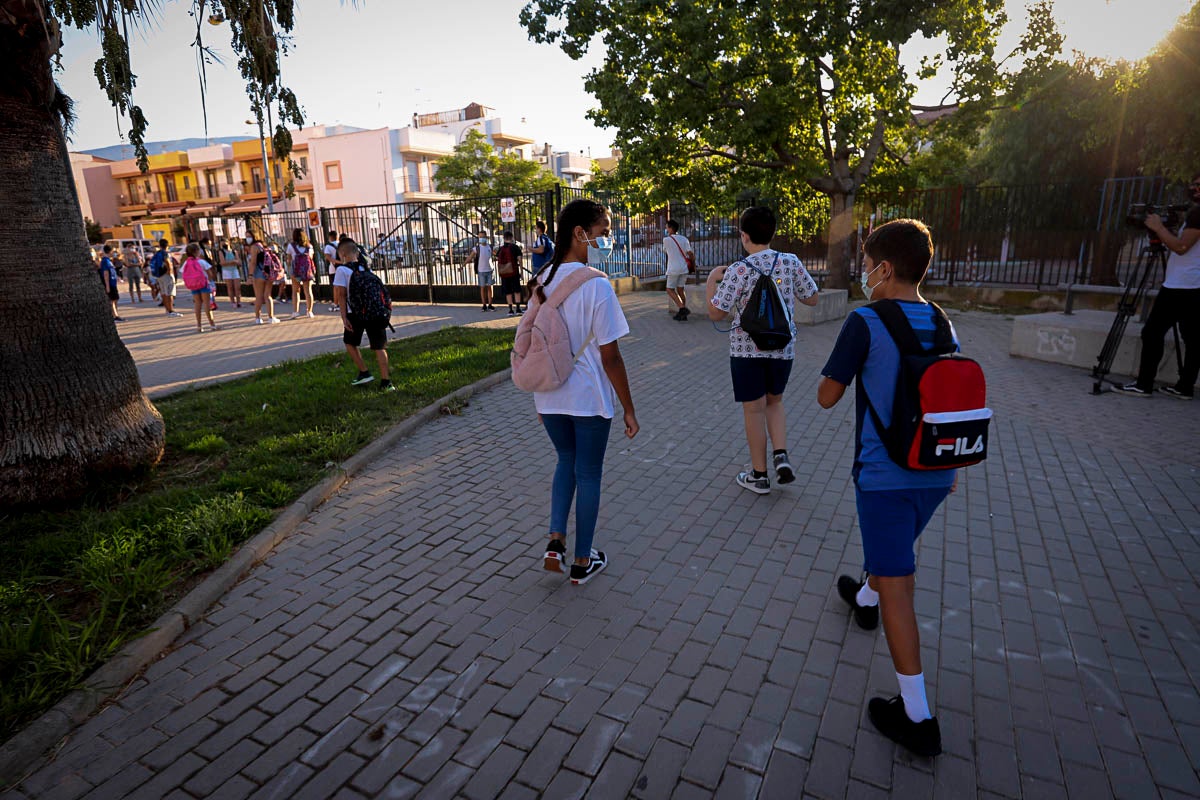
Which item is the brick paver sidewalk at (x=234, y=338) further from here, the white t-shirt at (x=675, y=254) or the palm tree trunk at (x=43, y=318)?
the palm tree trunk at (x=43, y=318)

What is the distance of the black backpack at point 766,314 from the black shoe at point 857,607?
5.27ft

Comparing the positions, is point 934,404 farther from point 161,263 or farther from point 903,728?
point 161,263

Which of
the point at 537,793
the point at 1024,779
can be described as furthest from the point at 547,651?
the point at 1024,779

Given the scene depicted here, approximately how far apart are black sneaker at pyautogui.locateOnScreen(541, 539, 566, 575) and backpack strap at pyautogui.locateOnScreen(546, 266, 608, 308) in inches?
51.7

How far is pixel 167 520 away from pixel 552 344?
114 inches

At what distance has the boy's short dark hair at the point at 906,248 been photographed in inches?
95.9

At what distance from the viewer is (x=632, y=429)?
11.3 ft

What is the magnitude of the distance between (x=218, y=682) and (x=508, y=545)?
5.55 feet

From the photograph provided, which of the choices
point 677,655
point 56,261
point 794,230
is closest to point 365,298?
point 56,261

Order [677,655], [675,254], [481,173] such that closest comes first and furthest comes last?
[677,655]
[675,254]
[481,173]

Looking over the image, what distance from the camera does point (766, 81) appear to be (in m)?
12.9

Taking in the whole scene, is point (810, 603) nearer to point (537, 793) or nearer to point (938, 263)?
point (537, 793)

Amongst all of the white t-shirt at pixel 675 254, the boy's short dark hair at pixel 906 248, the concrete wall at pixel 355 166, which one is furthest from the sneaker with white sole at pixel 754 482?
the concrete wall at pixel 355 166

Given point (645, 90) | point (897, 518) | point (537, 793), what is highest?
point (645, 90)
